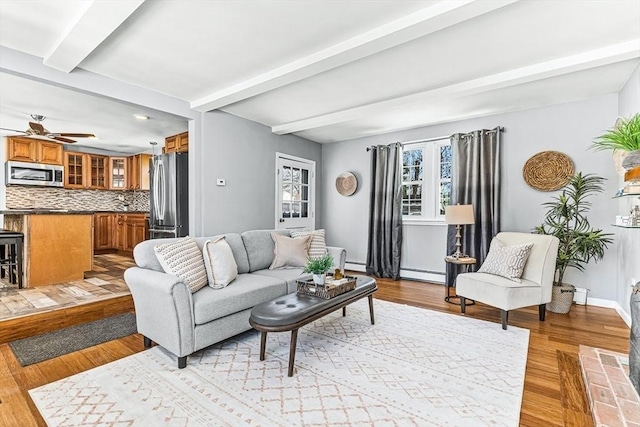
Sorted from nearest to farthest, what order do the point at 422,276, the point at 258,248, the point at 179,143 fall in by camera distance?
the point at 258,248
the point at 179,143
the point at 422,276

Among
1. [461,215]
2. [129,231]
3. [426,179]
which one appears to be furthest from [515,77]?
[129,231]

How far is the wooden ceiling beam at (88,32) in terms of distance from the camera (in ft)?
6.88

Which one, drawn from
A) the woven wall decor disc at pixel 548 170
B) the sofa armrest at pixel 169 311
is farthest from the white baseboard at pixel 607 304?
the sofa armrest at pixel 169 311

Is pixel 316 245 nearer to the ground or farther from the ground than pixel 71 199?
nearer to the ground

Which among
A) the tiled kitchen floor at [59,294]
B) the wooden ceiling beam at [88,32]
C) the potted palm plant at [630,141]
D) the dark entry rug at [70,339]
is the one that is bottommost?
the dark entry rug at [70,339]

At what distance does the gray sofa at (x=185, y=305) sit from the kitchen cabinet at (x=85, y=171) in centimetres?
567

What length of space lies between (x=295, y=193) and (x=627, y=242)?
4.51 meters

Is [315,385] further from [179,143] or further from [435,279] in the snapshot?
[179,143]

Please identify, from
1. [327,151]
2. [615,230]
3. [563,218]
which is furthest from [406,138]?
[615,230]

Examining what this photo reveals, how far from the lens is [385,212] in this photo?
5.43 meters

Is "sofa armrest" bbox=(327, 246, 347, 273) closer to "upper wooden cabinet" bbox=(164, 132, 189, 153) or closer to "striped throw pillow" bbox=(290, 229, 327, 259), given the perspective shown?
"striped throw pillow" bbox=(290, 229, 327, 259)

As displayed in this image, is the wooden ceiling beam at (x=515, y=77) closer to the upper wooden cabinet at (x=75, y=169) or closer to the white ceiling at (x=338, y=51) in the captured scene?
the white ceiling at (x=338, y=51)

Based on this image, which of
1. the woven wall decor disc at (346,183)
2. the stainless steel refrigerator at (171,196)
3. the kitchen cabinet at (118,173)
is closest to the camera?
the stainless steel refrigerator at (171,196)

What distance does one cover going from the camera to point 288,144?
5680mm
